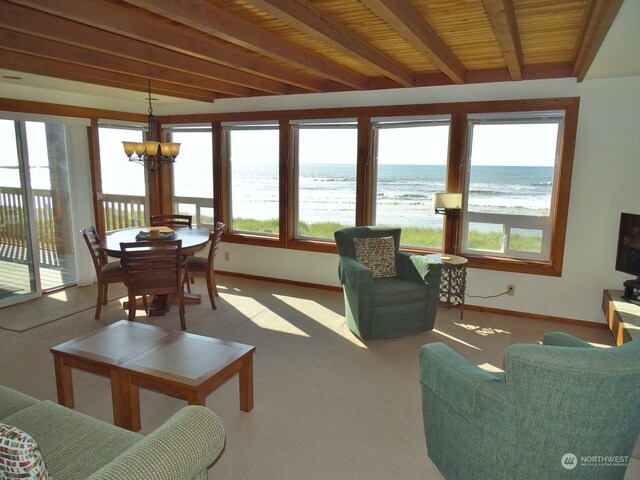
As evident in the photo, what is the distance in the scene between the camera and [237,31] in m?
2.75

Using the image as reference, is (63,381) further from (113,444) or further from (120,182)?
(120,182)

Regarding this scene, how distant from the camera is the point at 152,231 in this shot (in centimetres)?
448

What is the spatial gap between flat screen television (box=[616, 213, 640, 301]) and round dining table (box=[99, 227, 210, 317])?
376cm

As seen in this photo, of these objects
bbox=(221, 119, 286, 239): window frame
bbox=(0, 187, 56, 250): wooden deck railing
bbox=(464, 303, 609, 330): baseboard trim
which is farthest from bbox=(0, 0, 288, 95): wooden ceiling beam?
bbox=(464, 303, 609, 330): baseboard trim

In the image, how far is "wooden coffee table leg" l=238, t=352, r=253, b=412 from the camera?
268cm

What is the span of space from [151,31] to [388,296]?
8.67ft

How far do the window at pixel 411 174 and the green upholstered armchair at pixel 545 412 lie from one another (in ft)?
10.3

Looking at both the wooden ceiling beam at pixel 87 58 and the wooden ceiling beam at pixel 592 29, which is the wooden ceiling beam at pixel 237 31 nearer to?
the wooden ceiling beam at pixel 87 58

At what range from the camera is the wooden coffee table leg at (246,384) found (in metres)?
2.68

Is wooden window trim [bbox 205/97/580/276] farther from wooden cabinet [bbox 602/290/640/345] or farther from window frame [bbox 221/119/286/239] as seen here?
wooden cabinet [bbox 602/290/640/345]

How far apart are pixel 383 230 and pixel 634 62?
2.36m

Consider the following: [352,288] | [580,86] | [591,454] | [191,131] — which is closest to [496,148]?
[580,86]

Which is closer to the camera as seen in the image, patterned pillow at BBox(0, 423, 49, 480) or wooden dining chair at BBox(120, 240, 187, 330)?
patterned pillow at BBox(0, 423, 49, 480)

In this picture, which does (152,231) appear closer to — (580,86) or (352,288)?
(352,288)
